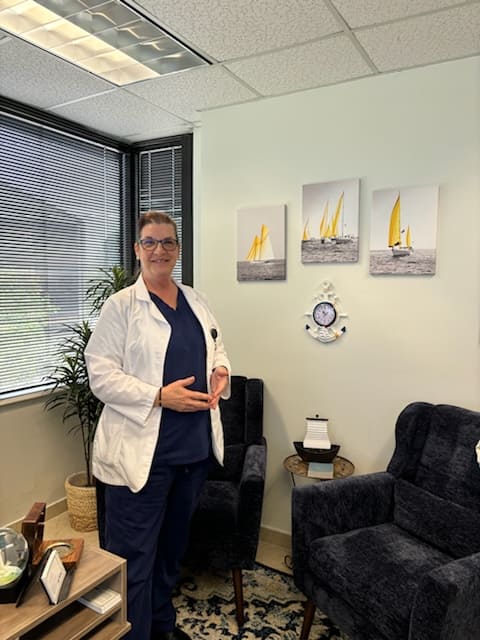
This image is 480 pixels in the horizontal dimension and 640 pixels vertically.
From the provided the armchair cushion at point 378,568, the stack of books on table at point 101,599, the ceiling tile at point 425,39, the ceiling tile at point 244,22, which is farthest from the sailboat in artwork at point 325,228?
the stack of books on table at point 101,599

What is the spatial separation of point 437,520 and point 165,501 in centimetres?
108

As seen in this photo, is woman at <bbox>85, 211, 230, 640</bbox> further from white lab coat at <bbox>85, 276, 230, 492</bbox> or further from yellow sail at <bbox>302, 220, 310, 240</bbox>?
yellow sail at <bbox>302, 220, 310, 240</bbox>

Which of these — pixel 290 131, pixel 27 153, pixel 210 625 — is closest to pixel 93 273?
pixel 27 153

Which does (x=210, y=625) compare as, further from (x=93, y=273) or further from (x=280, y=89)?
(x=280, y=89)

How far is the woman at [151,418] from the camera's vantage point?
1707 millimetres

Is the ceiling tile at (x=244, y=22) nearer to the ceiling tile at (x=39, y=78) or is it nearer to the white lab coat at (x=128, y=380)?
the ceiling tile at (x=39, y=78)

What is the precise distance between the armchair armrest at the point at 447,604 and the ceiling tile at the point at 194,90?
2238mm

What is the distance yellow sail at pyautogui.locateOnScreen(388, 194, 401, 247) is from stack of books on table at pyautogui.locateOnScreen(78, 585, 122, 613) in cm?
189

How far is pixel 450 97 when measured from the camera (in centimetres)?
224

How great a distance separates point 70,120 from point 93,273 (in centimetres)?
101

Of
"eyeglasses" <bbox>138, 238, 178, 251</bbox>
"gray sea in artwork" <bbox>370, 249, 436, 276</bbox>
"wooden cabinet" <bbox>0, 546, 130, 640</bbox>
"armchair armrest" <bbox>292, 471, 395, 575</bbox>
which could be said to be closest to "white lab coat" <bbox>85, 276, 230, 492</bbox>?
"eyeglasses" <bbox>138, 238, 178, 251</bbox>

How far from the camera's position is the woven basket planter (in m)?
2.89

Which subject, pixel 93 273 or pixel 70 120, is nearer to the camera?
pixel 70 120

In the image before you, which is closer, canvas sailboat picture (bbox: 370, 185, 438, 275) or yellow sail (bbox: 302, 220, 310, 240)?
canvas sailboat picture (bbox: 370, 185, 438, 275)
